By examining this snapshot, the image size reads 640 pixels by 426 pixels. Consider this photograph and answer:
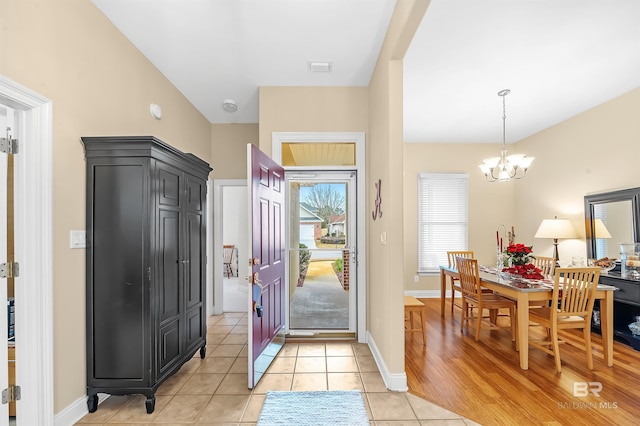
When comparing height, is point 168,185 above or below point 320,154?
below

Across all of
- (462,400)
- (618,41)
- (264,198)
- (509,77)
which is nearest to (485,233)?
(509,77)

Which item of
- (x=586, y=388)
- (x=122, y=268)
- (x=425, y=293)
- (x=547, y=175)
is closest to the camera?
(x=122, y=268)

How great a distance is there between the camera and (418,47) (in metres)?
2.83

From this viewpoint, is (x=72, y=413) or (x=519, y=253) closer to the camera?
(x=72, y=413)

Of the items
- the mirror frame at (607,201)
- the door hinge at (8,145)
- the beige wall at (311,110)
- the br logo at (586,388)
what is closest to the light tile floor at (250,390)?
the br logo at (586,388)

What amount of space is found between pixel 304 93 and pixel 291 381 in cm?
303

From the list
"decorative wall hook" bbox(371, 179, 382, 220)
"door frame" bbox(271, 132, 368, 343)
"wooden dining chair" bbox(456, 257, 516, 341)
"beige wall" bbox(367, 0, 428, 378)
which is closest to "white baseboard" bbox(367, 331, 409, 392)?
"beige wall" bbox(367, 0, 428, 378)

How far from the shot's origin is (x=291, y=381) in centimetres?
265

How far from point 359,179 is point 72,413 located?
314 cm

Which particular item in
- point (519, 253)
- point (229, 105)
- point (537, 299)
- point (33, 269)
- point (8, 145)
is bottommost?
point (537, 299)

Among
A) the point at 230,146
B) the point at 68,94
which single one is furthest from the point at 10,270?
the point at 230,146

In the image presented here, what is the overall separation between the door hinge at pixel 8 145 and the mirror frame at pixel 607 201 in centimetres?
583

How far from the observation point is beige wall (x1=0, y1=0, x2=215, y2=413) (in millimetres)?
1789

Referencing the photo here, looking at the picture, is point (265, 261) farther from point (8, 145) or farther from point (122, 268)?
point (8, 145)
